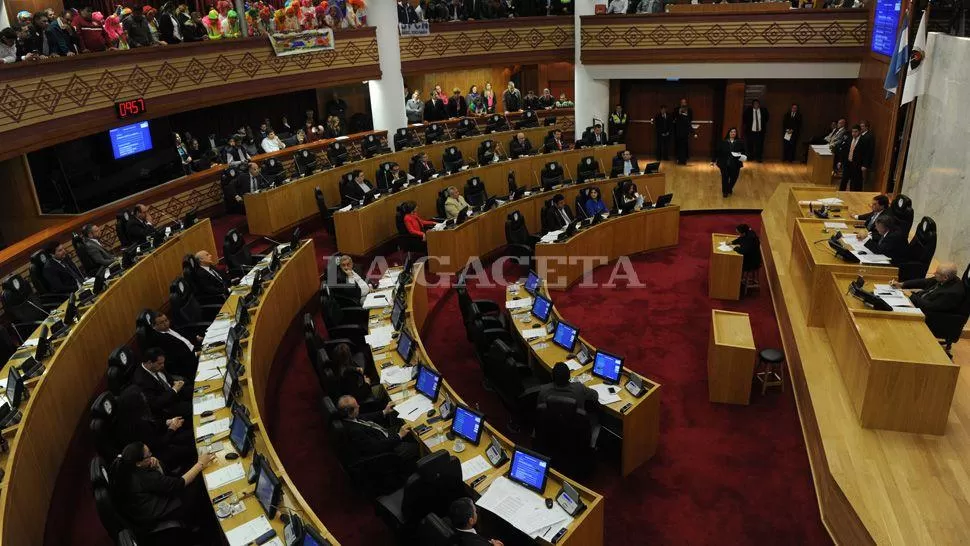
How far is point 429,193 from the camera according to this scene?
14.2m

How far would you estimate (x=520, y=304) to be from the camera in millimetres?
9172

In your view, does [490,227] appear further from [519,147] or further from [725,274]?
[519,147]

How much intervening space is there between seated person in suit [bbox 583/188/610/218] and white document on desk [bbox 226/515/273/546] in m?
9.39

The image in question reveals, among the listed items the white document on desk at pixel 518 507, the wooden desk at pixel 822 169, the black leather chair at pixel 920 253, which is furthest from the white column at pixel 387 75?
the white document on desk at pixel 518 507

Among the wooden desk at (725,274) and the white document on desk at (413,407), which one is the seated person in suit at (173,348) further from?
the wooden desk at (725,274)

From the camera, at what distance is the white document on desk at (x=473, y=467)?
232 inches

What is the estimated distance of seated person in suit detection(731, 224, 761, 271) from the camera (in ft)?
36.2

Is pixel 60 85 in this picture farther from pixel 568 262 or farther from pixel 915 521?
pixel 915 521

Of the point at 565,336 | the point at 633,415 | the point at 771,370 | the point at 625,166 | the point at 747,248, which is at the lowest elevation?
the point at 771,370

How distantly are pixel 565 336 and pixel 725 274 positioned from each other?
4.17 metres

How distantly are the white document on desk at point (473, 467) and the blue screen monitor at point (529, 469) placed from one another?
0.28 m

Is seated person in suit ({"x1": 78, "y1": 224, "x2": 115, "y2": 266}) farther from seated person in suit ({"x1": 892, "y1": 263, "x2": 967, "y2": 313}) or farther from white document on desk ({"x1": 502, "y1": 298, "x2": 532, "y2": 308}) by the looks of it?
seated person in suit ({"x1": 892, "y1": 263, "x2": 967, "y2": 313})

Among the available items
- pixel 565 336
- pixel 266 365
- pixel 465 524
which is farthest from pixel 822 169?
pixel 465 524

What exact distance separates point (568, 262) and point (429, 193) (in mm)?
3653
